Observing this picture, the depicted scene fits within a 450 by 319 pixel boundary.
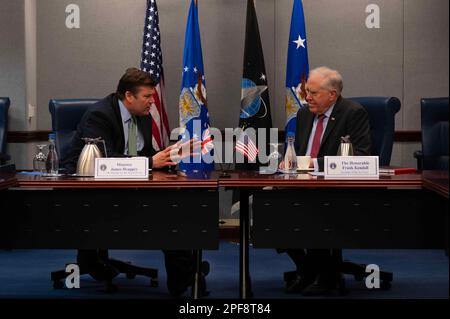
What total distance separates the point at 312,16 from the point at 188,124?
4.85ft

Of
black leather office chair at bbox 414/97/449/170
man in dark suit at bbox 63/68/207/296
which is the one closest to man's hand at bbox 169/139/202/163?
man in dark suit at bbox 63/68/207/296

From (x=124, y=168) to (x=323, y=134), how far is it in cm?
141

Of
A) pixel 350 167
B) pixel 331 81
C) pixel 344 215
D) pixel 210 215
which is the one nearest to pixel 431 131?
pixel 331 81

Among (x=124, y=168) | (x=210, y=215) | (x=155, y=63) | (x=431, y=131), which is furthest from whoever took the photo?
(x=155, y=63)

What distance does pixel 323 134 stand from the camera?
4586 mm

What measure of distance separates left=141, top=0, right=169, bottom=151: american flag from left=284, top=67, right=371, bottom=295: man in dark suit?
6.25 ft

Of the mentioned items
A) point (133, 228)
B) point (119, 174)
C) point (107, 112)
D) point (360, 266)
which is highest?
point (107, 112)

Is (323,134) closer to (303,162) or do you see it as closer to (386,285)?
(303,162)

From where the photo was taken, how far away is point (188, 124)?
6355 millimetres

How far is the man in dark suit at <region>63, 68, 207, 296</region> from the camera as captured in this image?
170 inches

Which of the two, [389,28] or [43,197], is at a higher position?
[389,28]

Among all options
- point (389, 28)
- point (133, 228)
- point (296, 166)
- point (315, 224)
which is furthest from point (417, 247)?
point (389, 28)

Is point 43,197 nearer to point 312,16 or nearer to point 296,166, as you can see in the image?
point 296,166

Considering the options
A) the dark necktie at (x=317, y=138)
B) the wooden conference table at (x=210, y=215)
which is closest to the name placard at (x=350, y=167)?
the wooden conference table at (x=210, y=215)
